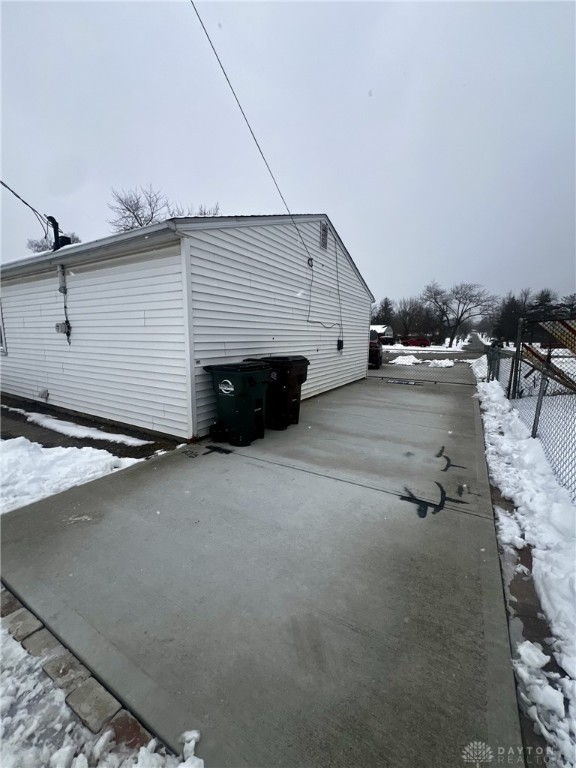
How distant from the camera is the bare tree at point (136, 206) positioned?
828 inches

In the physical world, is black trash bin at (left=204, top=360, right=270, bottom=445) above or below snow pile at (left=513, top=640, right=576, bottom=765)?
above

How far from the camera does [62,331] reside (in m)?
6.16

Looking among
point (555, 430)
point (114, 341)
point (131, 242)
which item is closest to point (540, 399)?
point (555, 430)

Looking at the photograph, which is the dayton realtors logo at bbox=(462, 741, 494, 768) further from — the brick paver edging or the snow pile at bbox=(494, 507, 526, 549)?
the snow pile at bbox=(494, 507, 526, 549)

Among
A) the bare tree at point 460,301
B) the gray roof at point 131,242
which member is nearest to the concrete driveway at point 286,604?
the gray roof at point 131,242

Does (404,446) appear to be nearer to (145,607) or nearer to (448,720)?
(448,720)

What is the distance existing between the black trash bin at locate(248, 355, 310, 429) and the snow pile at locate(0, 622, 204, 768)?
3.99 meters

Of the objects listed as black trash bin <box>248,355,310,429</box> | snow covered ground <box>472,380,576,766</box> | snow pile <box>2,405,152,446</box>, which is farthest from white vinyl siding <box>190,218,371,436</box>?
snow covered ground <box>472,380,576,766</box>

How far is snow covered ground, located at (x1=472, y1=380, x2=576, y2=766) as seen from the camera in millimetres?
1331

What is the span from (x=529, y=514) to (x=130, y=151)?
1895cm

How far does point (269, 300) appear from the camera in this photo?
623 centimetres

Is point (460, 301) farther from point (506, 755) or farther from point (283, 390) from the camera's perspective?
point (506, 755)

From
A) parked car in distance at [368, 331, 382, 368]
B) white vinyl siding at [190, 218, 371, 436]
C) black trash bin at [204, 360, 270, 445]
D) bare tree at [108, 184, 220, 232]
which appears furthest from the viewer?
bare tree at [108, 184, 220, 232]

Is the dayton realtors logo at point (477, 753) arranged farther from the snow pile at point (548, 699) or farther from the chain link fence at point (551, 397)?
the chain link fence at point (551, 397)
